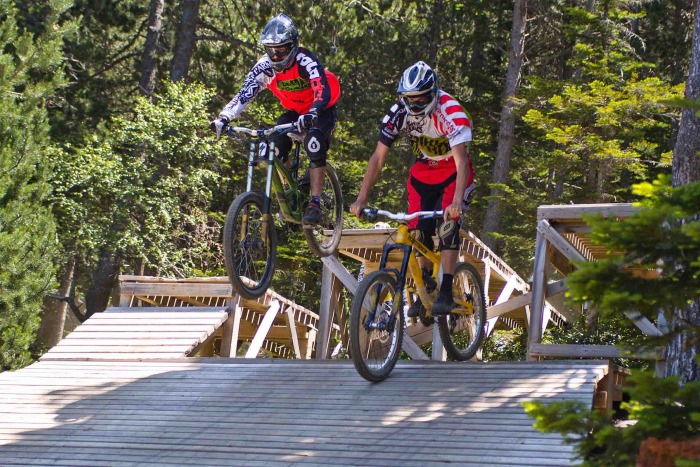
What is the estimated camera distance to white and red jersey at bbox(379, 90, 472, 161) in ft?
24.9

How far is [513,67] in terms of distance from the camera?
2048 cm

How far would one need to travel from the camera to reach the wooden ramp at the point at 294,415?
Result: 246 inches

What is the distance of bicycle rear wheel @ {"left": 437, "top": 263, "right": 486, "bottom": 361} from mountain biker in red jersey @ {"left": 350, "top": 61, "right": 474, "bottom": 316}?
1.25 ft

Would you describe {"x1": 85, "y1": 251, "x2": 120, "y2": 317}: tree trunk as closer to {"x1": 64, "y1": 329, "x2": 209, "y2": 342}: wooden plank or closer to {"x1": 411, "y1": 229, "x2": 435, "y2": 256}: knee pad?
{"x1": 64, "y1": 329, "x2": 209, "y2": 342}: wooden plank

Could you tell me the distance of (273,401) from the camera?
7.69m

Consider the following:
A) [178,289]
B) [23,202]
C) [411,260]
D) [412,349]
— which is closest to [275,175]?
[411,260]

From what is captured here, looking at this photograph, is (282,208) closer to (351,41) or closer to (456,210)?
(456,210)

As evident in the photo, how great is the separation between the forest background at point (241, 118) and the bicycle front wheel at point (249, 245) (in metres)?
8.07

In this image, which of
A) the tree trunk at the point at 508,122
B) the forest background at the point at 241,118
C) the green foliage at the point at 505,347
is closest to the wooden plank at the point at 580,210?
the green foliage at the point at 505,347

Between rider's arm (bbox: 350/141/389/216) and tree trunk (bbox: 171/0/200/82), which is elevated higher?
tree trunk (bbox: 171/0/200/82)

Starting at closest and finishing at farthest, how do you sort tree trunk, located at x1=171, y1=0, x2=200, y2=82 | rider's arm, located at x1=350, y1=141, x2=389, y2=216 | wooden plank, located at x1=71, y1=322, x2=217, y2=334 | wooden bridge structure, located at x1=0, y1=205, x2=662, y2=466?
wooden bridge structure, located at x1=0, y1=205, x2=662, y2=466 → rider's arm, located at x1=350, y1=141, x2=389, y2=216 → wooden plank, located at x1=71, y1=322, x2=217, y2=334 → tree trunk, located at x1=171, y1=0, x2=200, y2=82

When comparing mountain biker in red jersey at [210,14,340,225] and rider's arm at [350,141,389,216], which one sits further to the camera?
mountain biker in red jersey at [210,14,340,225]

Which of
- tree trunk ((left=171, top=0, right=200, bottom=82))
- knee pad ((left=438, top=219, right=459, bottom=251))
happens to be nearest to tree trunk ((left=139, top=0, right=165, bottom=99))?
tree trunk ((left=171, top=0, right=200, bottom=82))

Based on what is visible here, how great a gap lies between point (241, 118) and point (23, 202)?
20.0ft
